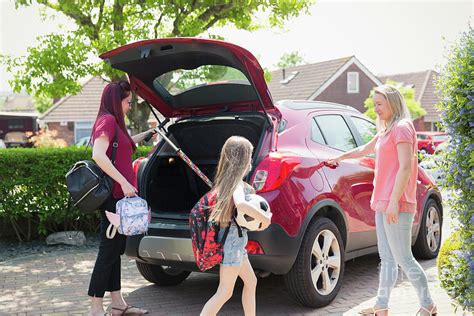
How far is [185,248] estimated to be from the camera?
4559mm

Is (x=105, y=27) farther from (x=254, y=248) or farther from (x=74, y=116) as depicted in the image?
(x=74, y=116)

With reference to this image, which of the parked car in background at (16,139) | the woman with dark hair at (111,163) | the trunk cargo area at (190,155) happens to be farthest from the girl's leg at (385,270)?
the parked car in background at (16,139)

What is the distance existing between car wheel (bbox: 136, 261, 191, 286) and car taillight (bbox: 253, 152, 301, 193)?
1.72 meters

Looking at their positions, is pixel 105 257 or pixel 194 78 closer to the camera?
pixel 105 257

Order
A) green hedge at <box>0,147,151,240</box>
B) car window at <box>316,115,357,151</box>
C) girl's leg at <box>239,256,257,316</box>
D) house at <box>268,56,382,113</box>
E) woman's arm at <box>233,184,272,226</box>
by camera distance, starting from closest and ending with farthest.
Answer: woman's arm at <box>233,184,272,226</box> → girl's leg at <box>239,256,257,316</box> → car window at <box>316,115,357,151</box> → green hedge at <box>0,147,151,240</box> → house at <box>268,56,382,113</box>

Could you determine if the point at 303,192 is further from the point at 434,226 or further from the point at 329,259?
the point at 434,226

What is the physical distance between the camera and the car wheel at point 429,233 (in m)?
6.49

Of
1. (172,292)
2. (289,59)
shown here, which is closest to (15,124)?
(172,292)

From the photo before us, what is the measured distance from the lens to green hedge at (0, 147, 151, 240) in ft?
24.6

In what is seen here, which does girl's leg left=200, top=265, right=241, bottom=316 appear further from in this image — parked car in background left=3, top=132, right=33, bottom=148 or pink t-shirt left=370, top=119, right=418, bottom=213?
parked car in background left=3, top=132, right=33, bottom=148

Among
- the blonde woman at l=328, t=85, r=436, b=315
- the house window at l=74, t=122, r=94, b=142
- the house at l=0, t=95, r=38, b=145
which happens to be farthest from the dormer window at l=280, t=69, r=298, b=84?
the blonde woman at l=328, t=85, r=436, b=315

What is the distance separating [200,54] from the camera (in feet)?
16.0

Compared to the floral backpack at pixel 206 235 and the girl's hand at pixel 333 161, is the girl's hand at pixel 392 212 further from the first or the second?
the floral backpack at pixel 206 235

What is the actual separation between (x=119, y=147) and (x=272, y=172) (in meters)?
1.26
